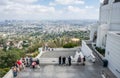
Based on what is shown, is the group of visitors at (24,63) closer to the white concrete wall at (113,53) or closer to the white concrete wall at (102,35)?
the white concrete wall at (113,53)

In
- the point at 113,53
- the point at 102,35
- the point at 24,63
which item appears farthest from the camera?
the point at 102,35

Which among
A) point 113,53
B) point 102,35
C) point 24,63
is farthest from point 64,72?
point 102,35

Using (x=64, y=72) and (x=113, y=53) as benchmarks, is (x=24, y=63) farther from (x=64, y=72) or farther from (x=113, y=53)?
(x=113, y=53)

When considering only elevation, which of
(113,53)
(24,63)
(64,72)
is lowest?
(64,72)

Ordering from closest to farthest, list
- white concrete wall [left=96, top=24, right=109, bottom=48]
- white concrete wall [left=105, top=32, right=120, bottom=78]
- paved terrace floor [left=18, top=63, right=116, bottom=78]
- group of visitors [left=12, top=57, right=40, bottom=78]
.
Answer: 1. white concrete wall [left=105, top=32, right=120, bottom=78]
2. paved terrace floor [left=18, top=63, right=116, bottom=78]
3. group of visitors [left=12, top=57, right=40, bottom=78]
4. white concrete wall [left=96, top=24, right=109, bottom=48]

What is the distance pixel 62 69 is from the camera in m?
17.2

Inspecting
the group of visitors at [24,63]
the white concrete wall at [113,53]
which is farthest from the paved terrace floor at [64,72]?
the white concrete wall at [113,53]

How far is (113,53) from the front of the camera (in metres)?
16.4

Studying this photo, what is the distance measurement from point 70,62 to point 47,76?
147 inches

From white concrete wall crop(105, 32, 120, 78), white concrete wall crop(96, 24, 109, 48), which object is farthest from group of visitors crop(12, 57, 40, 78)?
white concrete wall crop(96, 24, 109, 48)

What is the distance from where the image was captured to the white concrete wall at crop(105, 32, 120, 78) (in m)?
15.1

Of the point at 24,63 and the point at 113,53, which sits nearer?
the point at 113,53

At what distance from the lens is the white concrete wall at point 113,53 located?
15.1 meters

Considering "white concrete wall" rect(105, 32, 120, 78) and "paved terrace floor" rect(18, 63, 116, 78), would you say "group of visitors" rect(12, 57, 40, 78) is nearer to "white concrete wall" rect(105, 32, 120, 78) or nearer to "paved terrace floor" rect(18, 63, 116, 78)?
"paved terrace floor" rect(18, 63, 116, 78)
